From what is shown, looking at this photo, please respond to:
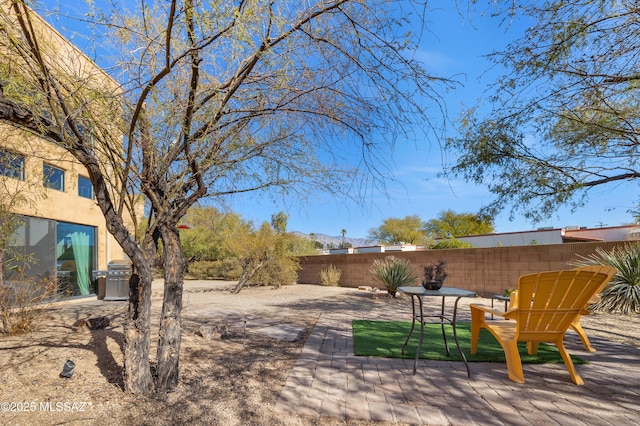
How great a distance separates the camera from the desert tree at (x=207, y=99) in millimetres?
2135

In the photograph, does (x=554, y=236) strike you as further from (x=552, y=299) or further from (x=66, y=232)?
(x=66, y=232)

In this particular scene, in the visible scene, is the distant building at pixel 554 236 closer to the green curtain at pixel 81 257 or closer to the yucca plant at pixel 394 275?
the yucca plant at pixel 394 275

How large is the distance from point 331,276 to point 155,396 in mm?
12151

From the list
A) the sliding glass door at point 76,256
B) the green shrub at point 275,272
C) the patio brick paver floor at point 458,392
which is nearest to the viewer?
the patio brick paver floor at point 458,392

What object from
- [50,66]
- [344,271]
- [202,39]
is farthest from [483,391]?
[344,271]

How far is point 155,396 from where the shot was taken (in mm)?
2855

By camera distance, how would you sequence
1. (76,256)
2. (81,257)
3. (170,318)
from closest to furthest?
(170,318)
(76,256)
(81,257)

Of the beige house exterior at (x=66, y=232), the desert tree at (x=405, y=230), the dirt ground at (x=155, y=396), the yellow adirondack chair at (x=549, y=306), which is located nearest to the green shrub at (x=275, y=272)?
the beige house exterior at (x=66, y=232)

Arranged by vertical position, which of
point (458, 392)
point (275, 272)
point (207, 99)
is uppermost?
point (207, 99)

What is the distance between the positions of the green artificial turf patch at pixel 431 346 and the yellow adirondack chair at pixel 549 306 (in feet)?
2.25

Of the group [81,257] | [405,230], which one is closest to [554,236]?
[405,230]

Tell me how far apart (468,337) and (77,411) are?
484 cm

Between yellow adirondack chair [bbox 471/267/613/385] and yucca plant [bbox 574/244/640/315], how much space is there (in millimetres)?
5284

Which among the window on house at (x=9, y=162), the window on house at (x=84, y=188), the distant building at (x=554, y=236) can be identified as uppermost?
the window on house at (x=84, y=188)
